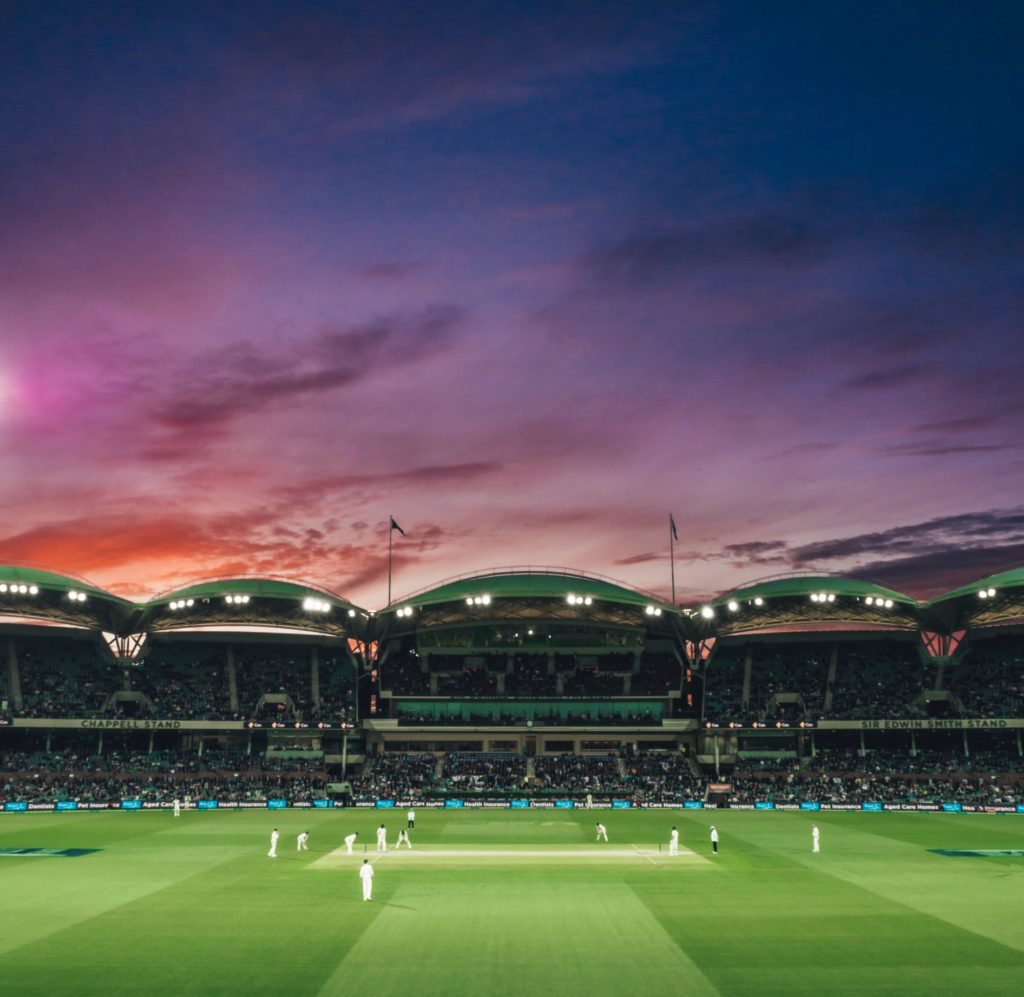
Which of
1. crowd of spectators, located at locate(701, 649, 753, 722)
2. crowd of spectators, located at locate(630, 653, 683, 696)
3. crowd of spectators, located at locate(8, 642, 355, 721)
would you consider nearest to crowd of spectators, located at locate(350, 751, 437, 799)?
crowd of spectators, located at locate(8, 642, 355, 721)

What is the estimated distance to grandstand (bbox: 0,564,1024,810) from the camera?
246 feet

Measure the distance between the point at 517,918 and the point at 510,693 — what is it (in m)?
61.6

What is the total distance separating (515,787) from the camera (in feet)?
243

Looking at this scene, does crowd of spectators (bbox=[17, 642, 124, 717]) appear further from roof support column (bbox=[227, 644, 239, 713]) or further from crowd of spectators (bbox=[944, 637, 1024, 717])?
crowd of spectators (bbox=[944, 637, 1024, 717])

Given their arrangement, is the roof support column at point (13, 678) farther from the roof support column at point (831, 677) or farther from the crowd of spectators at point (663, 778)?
the roof support column at point (831, 677)

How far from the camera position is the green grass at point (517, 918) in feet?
67.4

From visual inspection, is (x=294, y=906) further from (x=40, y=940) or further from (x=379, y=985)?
(x=379, y=985)

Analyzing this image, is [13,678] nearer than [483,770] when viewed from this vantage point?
No

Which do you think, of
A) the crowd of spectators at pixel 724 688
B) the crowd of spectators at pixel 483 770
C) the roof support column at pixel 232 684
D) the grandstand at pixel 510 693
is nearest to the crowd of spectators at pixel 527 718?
the grandstand at pixel 510 693

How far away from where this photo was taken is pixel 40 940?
2431cm

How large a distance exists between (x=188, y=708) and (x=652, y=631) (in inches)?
1815

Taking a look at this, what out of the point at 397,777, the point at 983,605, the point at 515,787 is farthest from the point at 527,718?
the point at 983,605

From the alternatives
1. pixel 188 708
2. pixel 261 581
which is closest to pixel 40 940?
pixel 261 581

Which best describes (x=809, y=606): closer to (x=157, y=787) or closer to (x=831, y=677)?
(x=831, y=677)
